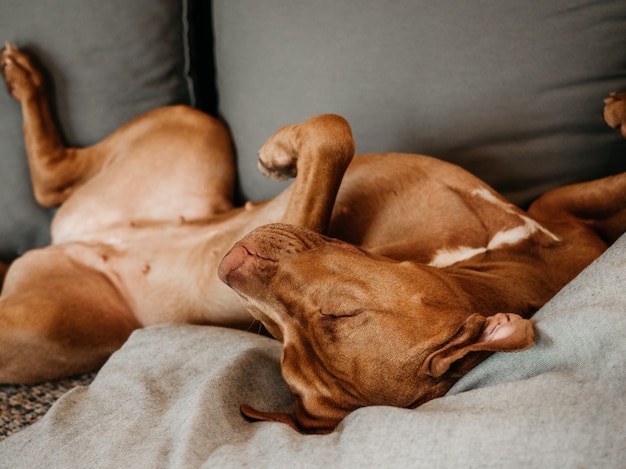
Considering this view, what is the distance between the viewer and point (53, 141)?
2.49m

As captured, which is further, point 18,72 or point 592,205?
point 18,72

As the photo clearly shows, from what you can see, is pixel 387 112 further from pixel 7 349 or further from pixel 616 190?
pixel 7 349

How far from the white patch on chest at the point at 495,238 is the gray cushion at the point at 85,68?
1.36 metres

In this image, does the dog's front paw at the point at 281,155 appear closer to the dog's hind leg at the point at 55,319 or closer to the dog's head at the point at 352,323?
the dog's head at the point at 352,323

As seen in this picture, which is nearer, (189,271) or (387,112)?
(387,112)

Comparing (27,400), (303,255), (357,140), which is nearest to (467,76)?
(357,140)

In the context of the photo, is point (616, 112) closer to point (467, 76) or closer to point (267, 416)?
point (467, 76)

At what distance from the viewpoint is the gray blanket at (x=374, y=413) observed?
105 centimetres

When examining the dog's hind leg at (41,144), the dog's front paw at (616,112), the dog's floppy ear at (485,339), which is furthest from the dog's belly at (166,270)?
the dog's front paw at (616,112)

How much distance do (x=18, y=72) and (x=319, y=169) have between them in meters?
1.19

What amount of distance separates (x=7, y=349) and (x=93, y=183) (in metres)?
0.75

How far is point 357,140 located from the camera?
88.0 inches

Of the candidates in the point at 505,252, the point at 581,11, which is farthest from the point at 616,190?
the point at 581,11

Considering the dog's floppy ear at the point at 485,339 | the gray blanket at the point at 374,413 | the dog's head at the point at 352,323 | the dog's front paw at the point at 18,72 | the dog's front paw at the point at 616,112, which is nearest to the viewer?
the gray blanket at the point at 374,413
